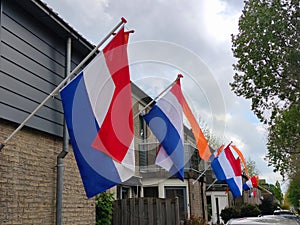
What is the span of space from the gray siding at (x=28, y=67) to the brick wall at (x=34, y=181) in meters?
0.30

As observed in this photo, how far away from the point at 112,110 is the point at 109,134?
495mm

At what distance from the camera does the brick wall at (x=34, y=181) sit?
6.63m

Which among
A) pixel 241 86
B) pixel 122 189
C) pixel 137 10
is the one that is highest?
pixel 137 10

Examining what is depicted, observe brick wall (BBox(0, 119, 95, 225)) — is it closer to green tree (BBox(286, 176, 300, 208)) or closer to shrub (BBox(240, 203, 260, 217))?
shrub (BBox(240, 203, 260, 217))

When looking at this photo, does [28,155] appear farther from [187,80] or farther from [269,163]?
[269,163]

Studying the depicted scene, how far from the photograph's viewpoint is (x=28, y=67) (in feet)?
24.8

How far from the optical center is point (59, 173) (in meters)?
8.04

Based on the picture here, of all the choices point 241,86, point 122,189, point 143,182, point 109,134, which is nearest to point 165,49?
point 109,134

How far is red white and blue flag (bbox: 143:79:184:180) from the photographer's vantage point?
9883mm

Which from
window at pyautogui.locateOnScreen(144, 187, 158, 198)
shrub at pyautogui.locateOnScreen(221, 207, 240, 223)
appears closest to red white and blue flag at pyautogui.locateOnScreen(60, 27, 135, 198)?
window at pyautogui.locateOnScreen(144, 187, 158, 198)

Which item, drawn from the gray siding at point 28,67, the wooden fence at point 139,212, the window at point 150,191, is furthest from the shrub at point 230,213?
the gray siding at point 28,67

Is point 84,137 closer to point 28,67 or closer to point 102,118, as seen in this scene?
point 102,118

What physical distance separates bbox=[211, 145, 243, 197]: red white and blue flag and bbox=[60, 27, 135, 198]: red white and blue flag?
9417 millimetres

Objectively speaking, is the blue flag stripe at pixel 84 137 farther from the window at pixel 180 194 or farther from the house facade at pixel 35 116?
the window at pixel 180 194
